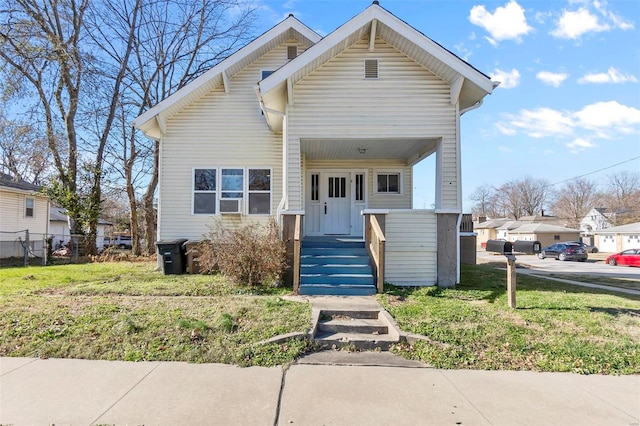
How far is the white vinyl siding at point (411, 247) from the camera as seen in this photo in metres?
8.88

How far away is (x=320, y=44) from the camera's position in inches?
333

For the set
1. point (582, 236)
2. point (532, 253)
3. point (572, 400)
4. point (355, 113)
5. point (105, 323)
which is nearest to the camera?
point (572, 400)

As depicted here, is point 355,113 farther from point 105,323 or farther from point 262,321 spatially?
point 105,323

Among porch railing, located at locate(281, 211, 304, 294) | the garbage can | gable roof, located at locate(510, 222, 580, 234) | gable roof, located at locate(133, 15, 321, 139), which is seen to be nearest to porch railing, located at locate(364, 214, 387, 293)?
porch railing, located at locate(281, 211, 304, 294)

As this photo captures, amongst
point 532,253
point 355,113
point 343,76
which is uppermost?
point 343,76

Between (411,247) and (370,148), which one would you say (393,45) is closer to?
(370,148)

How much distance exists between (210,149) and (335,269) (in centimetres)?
611

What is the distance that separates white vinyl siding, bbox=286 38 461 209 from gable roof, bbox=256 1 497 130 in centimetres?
23

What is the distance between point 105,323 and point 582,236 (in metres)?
56.9

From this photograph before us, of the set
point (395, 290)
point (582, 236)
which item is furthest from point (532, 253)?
point (395, 290)

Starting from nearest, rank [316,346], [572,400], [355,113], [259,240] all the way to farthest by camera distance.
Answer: [572,400] → [316,346] → [259,240] → [355,113]

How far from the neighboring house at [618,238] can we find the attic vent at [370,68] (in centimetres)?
4126

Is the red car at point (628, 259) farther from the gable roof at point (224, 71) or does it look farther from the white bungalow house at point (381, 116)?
the gable roof at point (224, 71)

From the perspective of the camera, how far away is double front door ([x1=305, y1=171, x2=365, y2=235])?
1218 cm
